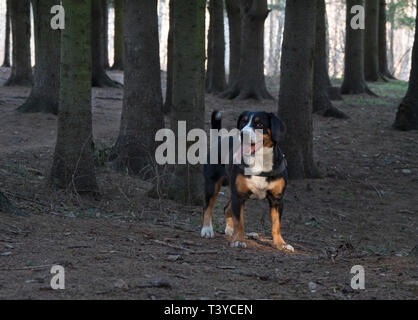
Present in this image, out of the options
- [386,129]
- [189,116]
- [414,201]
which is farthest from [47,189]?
[386,129]

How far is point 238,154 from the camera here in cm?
716

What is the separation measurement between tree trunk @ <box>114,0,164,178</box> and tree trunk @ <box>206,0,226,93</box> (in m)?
12.8

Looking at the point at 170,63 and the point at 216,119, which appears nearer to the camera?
the point at 216,119

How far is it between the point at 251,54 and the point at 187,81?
41.1 feet

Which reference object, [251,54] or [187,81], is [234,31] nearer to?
[251,54]

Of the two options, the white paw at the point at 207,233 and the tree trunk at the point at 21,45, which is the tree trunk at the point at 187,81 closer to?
the white paw at the point at 207,233

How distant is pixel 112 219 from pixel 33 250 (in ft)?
8.11

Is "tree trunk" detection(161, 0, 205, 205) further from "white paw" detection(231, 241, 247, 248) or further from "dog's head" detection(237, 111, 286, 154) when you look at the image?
"dog's head" detection(237, 111, 286, 154)

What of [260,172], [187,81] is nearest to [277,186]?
[260,172]

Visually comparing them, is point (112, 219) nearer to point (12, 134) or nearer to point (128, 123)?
point (128, 123)

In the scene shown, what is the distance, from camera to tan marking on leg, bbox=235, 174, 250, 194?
7.18 metres

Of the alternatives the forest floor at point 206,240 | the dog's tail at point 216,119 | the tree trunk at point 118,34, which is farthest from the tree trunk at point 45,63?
the tree trunk at point 118,34

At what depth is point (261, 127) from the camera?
6.85 metres

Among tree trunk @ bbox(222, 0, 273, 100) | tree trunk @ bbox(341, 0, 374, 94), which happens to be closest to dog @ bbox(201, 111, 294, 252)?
tree trunk @ bbox(222, 0, 273, 100)
